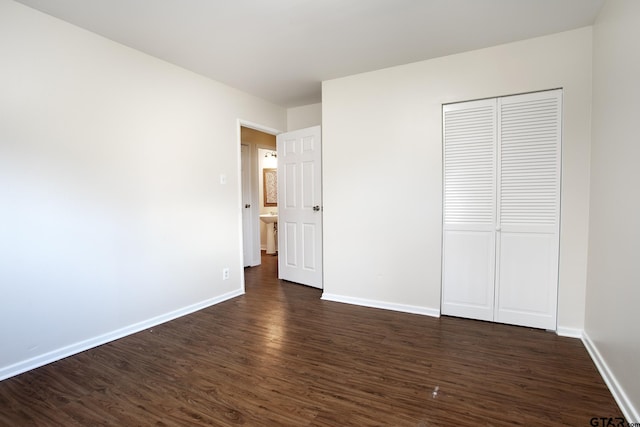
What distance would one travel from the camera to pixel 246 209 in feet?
18.1

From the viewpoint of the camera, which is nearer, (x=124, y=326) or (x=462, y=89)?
(x=124, y=326)

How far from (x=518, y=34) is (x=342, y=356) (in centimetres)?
306

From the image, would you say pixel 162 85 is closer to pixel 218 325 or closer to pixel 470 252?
pixel 218 325

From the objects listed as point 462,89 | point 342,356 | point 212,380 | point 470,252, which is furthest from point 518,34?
point 212,380

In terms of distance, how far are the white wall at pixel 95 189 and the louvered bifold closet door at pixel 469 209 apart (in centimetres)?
259

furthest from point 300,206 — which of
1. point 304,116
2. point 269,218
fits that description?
point 269,218

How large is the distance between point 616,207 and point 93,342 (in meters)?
3.98

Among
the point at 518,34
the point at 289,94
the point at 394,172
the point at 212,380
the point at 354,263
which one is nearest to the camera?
the point at 212,380

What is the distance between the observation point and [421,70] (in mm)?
3203

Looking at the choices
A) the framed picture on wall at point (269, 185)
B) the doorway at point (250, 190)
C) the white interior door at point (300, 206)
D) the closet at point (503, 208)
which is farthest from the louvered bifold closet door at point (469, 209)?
the framed picture on wall at point (269, 185)

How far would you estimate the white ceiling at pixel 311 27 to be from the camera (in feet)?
7.39

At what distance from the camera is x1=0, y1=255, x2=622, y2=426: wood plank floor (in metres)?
A: 1.77

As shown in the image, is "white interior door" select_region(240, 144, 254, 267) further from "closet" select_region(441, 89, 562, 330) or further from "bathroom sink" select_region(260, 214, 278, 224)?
"closet" select_region(441, 89, 562, 330)

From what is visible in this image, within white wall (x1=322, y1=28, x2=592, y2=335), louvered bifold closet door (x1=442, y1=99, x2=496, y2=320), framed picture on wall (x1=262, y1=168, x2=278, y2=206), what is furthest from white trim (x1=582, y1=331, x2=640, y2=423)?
framed picture on wall (x1=262, y1=168, x2=278, y2=206)
